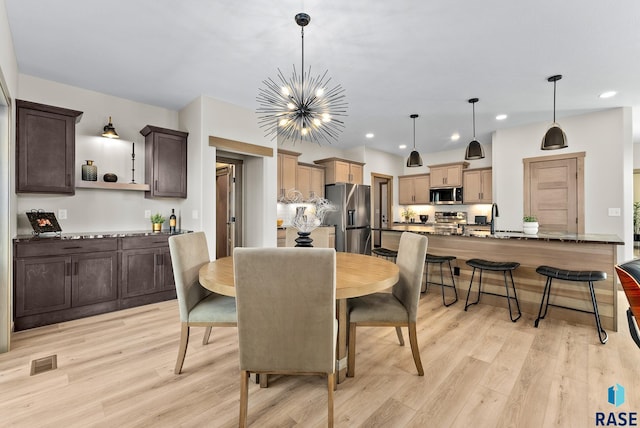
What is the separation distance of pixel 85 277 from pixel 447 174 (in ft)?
22.2

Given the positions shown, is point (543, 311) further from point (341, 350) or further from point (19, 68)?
point (19, 68)

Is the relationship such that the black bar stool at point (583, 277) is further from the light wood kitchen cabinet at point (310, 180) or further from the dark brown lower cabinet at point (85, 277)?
the dark brown lower cabinet at point (85, 277)

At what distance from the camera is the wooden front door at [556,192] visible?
459 centimetres

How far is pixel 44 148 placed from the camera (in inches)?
116

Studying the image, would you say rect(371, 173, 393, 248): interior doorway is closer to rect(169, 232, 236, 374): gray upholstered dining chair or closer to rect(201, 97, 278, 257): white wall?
rect(201, 97, 278, 257): white wall

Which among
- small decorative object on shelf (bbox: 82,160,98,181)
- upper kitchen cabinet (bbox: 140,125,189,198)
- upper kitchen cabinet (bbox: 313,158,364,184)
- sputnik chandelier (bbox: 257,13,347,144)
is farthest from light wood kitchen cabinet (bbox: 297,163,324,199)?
small decorative object on shelf (bbox: 82,160,98,181)

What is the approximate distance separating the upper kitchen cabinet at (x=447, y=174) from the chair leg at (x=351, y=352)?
18.6 ft

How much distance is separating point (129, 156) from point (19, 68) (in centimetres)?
127

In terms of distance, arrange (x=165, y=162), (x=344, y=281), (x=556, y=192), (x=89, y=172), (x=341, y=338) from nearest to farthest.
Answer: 1. (x=344, y=281)
2. (x=341, y=338)
3. (x=89, y=172)
4. (x=165, y=162)
5. (x=556, y=192)

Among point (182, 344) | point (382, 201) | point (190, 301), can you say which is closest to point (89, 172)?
point (190, 301)

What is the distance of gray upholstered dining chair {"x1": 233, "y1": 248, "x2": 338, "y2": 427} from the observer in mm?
1342

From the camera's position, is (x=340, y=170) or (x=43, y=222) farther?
(x=340, y=170)

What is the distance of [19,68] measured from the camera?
3021 millimetres

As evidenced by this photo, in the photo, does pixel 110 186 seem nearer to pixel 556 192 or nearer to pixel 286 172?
pixel 286 172
